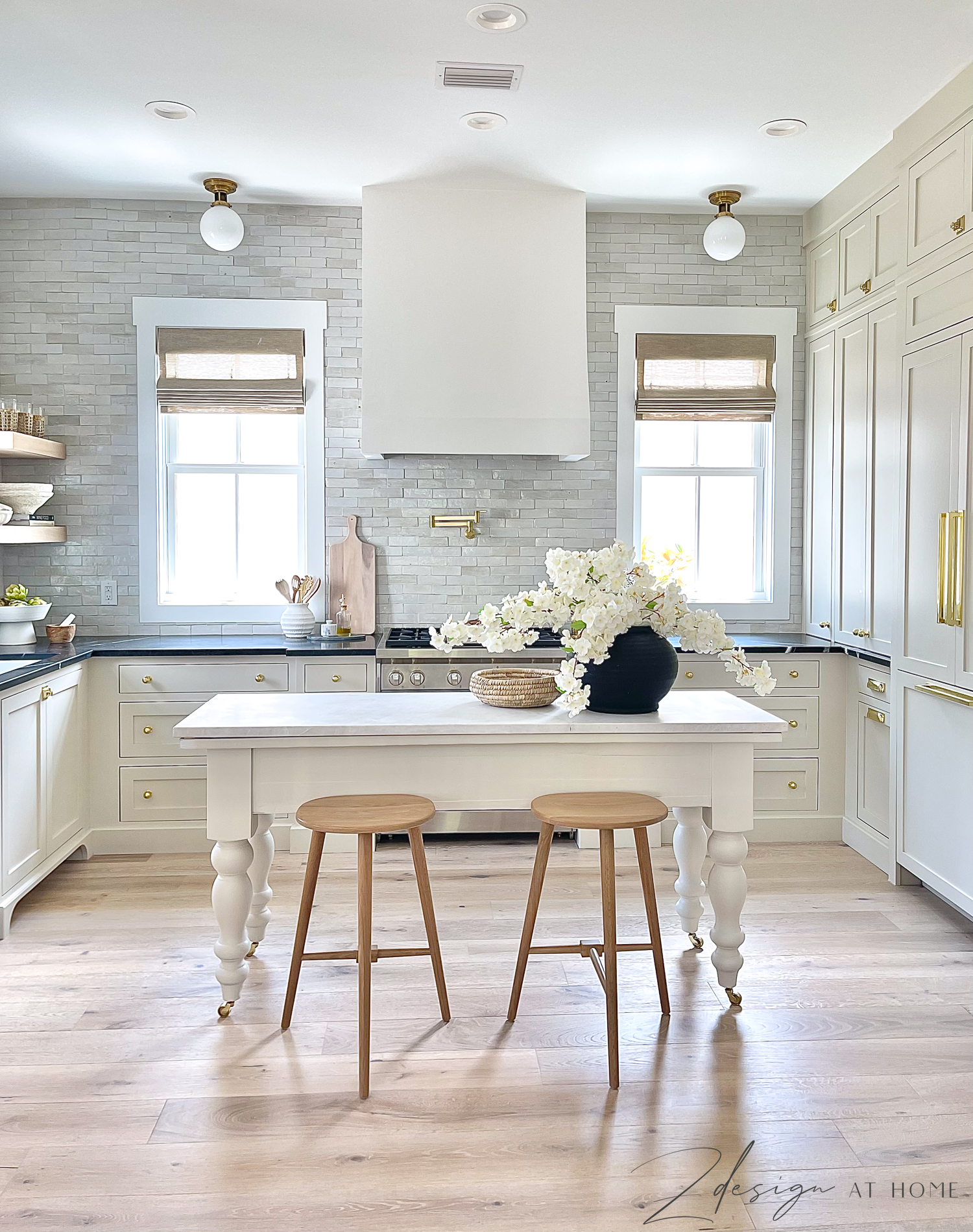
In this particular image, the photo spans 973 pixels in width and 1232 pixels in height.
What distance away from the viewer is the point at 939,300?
3426mm

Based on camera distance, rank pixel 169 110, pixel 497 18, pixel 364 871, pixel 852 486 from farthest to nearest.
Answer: pixel 852 486 → pixel 169 110 → pixel 497 18 → pixel 364 871

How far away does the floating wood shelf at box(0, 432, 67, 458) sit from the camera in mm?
4090

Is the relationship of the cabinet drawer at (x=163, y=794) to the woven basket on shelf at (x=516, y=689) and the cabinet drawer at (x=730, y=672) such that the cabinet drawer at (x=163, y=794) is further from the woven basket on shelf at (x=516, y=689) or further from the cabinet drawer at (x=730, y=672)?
the cabinet drawer at (x=730, y=672)

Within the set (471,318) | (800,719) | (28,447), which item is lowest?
(800,719)

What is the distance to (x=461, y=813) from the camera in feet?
13.6

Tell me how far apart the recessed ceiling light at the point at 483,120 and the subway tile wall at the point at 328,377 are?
1.13 metres

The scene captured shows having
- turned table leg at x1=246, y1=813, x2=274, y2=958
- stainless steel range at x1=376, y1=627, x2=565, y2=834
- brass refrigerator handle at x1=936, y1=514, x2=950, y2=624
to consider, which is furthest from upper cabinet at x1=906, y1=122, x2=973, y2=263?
turned table leg at x1=246, y1=813, x2=274, y2=958

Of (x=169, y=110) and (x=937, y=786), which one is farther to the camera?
(x=169, y=110)

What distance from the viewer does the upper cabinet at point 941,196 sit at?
Result: 10.7 ft

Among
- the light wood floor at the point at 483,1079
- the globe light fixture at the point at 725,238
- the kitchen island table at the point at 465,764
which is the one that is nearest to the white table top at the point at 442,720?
the kitchen island table at the point at 465,764

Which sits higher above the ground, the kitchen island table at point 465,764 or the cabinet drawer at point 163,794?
the kitchen island table at point 465,764

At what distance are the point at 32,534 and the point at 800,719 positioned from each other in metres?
3.66

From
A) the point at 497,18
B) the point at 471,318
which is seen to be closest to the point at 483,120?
the point at 497,18

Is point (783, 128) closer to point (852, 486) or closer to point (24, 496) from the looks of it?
point (852, 486)
